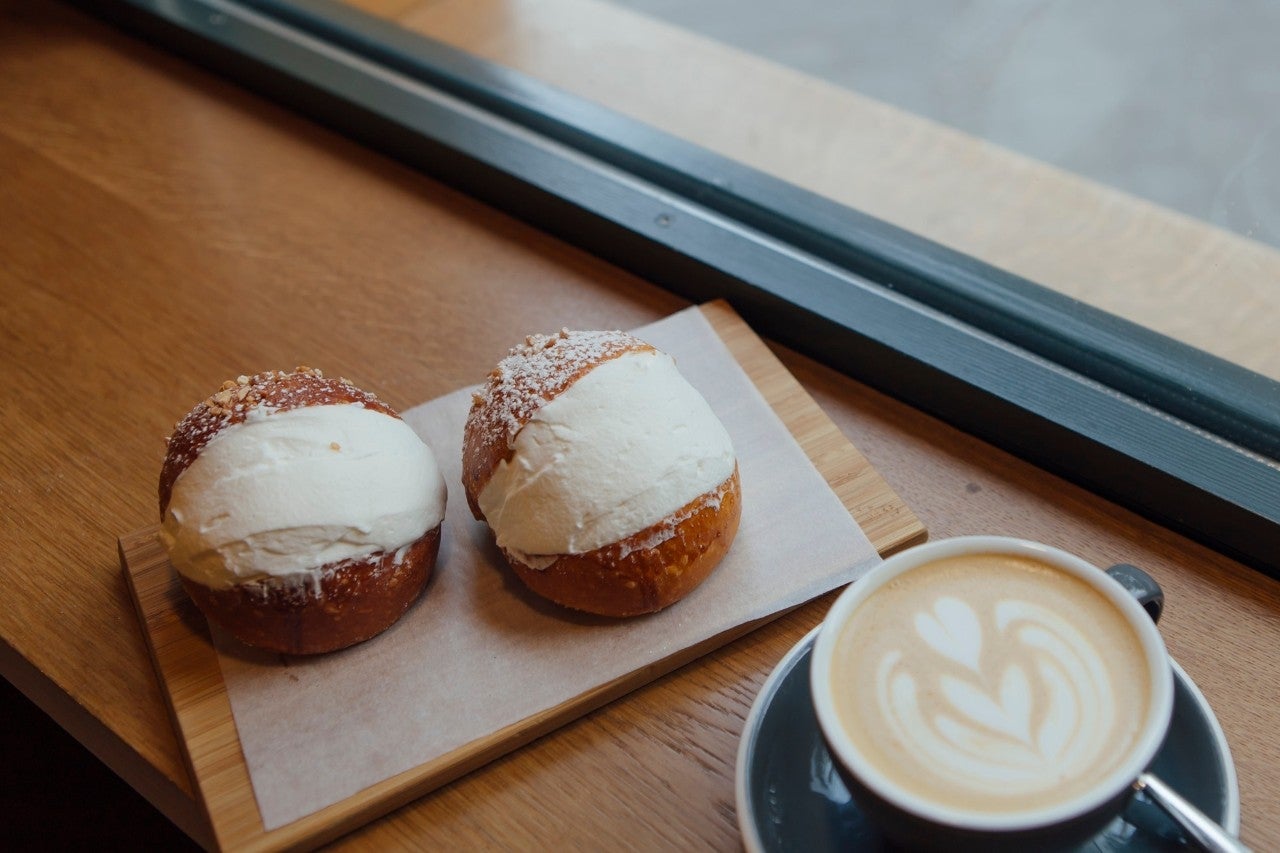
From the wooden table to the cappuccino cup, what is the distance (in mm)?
147

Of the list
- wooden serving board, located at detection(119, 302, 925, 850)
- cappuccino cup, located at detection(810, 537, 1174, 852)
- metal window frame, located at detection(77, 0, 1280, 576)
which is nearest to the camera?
cappuccino cup, located at detection(810, 537, 1174, 852)

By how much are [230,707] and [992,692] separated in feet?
1.54

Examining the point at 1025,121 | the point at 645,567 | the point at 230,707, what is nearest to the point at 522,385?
the point at 645,567

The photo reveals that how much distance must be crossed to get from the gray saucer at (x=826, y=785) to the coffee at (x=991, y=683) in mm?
64

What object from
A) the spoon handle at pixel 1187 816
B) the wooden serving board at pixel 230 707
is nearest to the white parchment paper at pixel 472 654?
the wooden serving board at pixel 230 707

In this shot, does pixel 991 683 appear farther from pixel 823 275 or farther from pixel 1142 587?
pixel 823 275

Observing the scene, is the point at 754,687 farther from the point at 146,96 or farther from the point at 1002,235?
the point at 146,96

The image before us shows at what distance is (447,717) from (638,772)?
13 cm

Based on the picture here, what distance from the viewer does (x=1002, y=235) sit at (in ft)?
3.14

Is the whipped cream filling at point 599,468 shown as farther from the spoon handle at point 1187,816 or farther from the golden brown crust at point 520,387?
the spoon handle at point 1187,816

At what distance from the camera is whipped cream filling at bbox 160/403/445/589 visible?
66 cm

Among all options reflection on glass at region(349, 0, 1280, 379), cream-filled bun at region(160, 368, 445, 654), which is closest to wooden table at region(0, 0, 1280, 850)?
reflection on glass at region(349, 0, 1280, 379)

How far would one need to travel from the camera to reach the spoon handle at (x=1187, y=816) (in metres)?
0.53

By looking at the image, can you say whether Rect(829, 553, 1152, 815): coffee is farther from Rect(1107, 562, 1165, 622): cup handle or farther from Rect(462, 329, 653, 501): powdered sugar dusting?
Rect(462, 329, 653, 501): powdered sugar dusting
